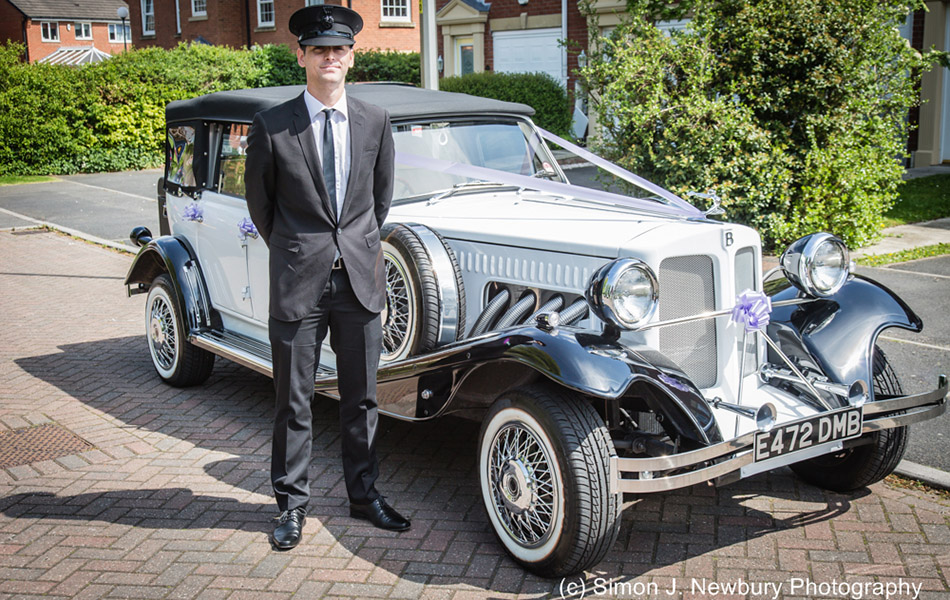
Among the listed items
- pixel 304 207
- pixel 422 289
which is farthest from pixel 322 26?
pixel 422 289

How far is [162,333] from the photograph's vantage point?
605cm

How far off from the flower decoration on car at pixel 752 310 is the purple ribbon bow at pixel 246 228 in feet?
9.02

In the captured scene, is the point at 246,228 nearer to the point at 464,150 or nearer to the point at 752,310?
the point at 464,150

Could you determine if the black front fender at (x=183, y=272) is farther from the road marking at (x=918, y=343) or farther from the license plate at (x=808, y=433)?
the road marking at (x=918, y=343)

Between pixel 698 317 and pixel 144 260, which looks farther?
pixel 144 260

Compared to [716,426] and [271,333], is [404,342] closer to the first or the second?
[271,333]

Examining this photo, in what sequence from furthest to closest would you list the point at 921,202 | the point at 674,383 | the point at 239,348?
1. the point at 921,202
2. the point at 239,348
3. the point at 674,383

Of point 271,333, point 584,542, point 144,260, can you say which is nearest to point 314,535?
point 271,333

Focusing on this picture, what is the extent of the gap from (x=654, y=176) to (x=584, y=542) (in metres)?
6.21

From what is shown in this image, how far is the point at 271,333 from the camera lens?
382cm

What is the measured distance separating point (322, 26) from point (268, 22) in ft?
96.0

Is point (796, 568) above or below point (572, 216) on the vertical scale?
below

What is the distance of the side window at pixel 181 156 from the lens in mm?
6012

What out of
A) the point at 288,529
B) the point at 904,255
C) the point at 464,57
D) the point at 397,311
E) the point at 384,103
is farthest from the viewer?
the point at 464,57
